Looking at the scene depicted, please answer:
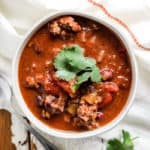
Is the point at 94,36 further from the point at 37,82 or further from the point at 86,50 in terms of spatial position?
the point at 37,82

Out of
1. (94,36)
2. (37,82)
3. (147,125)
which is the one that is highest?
(94,36)

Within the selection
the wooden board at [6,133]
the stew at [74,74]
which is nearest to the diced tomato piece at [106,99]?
the stew at [74,74]

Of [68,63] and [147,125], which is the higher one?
[68,63]

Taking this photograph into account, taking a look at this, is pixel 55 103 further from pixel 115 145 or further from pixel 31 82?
pixel 115 145

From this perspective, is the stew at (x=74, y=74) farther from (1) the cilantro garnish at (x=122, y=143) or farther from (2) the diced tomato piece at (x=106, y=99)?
(1) the cilantro garnish at (x=122, y=143)

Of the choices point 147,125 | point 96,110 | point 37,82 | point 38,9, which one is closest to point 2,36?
point 38,9

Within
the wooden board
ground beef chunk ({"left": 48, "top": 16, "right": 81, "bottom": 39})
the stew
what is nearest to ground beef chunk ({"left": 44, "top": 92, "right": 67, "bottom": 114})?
the stew

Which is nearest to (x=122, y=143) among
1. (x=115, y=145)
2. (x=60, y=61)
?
(x=115, y=145)
